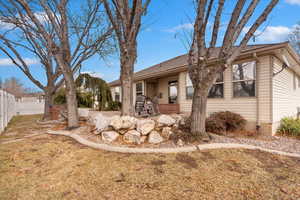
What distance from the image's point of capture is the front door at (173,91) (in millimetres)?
9240

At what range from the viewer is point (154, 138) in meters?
4.33

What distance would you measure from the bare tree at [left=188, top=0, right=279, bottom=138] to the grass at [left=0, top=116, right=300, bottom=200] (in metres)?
1.41

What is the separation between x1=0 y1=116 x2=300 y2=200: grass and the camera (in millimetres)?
2182

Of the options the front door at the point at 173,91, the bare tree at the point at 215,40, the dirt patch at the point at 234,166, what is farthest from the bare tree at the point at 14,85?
the dirt patch at the point at 234,166

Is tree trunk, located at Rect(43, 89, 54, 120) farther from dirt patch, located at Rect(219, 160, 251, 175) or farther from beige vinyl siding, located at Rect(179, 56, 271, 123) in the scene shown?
dirt patch, located at Rect(219, 160, 251, 175)

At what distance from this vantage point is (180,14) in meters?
5.39

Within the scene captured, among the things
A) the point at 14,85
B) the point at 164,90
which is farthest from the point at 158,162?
the point at 14,85

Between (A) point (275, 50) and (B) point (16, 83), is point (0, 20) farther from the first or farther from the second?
(B) point (16, 83)

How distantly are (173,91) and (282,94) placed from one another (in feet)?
17.1

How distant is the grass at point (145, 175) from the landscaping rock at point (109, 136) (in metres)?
0.65

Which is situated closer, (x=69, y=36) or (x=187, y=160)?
(x=187, y=160)

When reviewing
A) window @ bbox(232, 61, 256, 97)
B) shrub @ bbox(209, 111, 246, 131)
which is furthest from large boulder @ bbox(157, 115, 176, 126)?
window @ bbox(232, 61, 256, 97)

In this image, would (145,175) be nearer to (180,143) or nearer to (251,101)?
(180,143)

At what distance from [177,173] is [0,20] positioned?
11.1 meters
